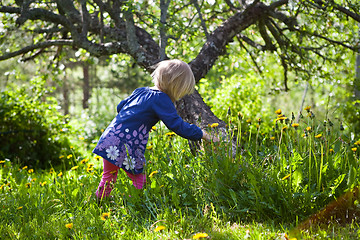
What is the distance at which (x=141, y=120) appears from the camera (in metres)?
2.62

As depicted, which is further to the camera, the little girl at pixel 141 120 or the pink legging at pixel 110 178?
the pink legging at pixel 110 178

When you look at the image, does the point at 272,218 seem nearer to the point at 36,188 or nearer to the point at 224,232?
the point at 224,232

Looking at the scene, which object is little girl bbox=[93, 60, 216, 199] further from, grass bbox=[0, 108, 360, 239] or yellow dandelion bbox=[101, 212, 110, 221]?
yellow dandelion bbox=[101, 212, 110, 221]

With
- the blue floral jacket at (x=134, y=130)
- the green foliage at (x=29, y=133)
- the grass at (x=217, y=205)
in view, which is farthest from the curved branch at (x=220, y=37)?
the green foliage at (x=29, y=133)

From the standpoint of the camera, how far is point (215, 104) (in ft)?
19.4

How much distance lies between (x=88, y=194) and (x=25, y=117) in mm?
3329

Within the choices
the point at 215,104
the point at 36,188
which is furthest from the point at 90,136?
the point at 36,188

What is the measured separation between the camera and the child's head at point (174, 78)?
2.53 meters

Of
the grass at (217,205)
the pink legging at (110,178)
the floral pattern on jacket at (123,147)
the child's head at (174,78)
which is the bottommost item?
the grass at (217,205)

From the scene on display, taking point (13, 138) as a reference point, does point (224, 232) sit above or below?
below

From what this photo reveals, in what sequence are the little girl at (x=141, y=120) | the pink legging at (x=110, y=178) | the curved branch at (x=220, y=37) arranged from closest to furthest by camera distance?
1. the little girl at (x=141, y=120)
2. the pink legging at (x=110, y=178)
3. the curved branch at (x=220, y=37)

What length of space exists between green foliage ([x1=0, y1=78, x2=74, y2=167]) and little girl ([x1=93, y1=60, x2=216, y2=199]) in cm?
297

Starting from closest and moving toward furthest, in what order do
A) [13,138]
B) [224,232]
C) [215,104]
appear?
[224,232] < [13,138] < [215,104]

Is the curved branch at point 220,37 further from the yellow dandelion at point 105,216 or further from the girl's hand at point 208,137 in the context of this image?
the yellow dandelion at point 105,216
